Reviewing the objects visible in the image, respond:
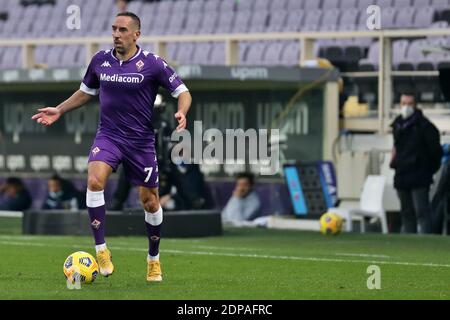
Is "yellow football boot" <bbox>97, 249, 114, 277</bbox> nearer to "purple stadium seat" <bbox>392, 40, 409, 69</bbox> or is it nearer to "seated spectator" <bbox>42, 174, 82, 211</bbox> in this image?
"seated spectator" <bbox>42, 174, 82, 211</bbox>

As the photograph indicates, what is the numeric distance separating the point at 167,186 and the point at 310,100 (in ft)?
9.74

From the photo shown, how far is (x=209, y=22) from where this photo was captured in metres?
29.0

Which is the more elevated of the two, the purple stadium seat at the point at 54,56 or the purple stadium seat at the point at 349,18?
the purple stadium seat at the point at 349,18

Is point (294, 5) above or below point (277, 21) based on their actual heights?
above

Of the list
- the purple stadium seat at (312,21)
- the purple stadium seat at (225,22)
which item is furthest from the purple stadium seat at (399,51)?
the purple stadium seat at (225,22)

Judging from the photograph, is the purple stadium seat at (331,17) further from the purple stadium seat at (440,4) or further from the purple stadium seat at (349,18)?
the purple stadium seat at (440,4)

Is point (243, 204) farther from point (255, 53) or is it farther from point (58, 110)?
point (58, 110)

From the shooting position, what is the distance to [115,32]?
35.0 feet

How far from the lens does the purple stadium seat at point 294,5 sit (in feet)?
90.1

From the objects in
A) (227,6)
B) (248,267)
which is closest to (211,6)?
(227,6)

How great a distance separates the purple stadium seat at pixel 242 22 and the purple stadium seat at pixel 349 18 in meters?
2.61

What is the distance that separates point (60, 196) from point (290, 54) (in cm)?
569
